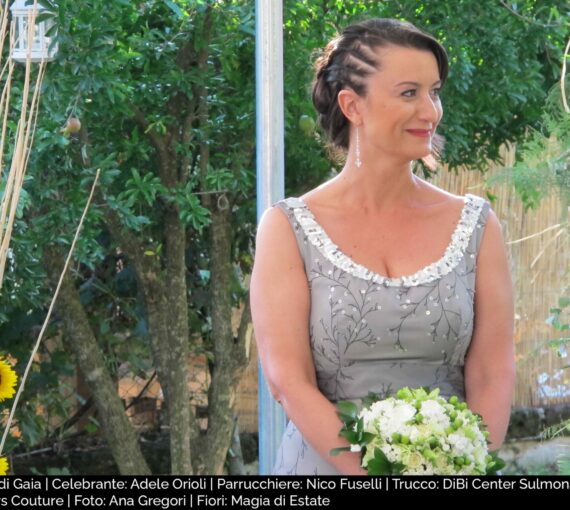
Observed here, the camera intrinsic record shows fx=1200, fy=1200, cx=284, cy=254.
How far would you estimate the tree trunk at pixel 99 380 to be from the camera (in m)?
3.54

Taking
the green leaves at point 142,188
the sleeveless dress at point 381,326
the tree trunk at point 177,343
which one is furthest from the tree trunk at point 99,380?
the sleeveless dress at point 381,326

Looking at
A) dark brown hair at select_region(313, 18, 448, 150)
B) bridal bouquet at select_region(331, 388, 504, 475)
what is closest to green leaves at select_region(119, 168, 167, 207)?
dark brown hair at select_region(313, 18, 448, 150)

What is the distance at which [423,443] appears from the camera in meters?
1.78

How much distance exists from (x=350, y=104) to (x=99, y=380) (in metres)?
1.74

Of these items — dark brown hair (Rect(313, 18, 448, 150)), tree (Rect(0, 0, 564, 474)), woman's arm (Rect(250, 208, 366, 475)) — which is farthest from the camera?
tree (Rect(0, 0, 564, 474))

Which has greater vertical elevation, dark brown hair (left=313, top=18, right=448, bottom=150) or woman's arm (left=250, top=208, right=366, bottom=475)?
dark brown hair (left=313, top=18, right=448, bottom=150)

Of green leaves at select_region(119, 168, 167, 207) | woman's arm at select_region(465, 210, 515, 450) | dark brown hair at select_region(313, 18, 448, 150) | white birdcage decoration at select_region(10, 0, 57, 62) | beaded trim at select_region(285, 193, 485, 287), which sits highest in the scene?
white birdcage decoration at select_region(10, 0, 57, 62)

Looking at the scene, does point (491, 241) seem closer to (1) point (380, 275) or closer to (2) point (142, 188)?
(1) point (380, 275)

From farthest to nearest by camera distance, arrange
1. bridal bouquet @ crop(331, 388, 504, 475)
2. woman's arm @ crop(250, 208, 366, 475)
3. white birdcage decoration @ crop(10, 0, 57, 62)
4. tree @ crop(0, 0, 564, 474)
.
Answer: tree @ crop(0, 0, 564, 474), white birdcage decoration @ crop(10, 0, 57, 62), woman's arm @ crop(250, 208, 366, 475), bridal bouquet @ crop(331, 388, 504, 475)

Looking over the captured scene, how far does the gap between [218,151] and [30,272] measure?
73cm

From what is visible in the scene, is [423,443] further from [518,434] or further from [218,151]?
[518,434]

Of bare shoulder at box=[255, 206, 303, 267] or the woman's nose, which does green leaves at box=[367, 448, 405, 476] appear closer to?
bare shoulder at box=[255, 206, 303, 267]

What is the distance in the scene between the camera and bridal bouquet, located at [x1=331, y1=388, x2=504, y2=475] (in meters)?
1.77

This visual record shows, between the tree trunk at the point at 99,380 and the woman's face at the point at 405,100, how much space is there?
1.59m
